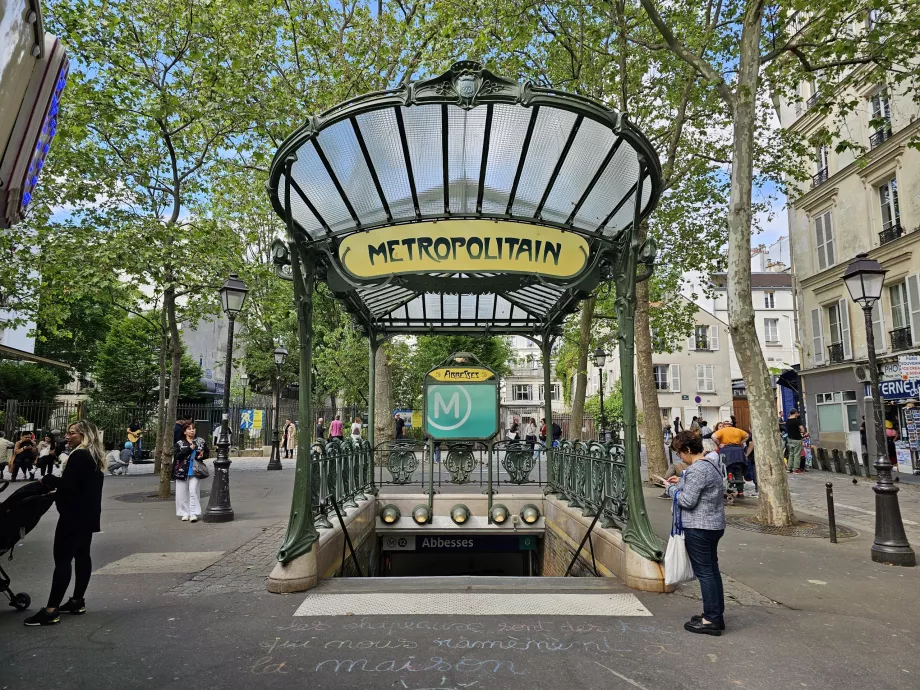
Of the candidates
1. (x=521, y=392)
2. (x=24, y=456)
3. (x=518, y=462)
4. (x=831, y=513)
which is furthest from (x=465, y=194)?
(x=521, y=392)

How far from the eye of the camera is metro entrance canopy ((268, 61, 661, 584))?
17.6 feet

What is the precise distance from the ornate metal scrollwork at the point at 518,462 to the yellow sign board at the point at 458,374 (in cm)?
219

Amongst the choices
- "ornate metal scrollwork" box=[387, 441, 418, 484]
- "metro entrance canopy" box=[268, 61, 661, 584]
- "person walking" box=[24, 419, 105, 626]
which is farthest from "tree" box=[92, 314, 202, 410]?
"person walking" box=[24, 419, 105, 626]

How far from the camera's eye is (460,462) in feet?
32.8

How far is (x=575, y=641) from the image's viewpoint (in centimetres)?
416

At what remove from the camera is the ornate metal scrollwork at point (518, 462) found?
10539 mm

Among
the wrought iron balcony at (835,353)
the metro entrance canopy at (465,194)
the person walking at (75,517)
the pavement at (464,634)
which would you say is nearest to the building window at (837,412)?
the wrought iron balcony at (835,353)

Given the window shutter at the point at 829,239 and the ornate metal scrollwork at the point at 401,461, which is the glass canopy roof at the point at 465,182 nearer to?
the ornate metal scrollwork at the point at 401,461

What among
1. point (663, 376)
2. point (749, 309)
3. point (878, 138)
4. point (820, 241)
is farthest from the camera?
point (663, 376)

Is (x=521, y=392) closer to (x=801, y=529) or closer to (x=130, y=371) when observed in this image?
(x=130, y=371)

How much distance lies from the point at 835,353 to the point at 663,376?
23.3 m

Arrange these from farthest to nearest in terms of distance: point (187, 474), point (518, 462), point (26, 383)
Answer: point (26, 383)
point (518, 462)
point (187, 474)

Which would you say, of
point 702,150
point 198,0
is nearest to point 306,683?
point 198,0

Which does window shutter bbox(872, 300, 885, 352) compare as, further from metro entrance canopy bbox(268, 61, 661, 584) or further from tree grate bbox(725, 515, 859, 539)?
metro entrance canopy bbox(268, 61, 661, 584)
